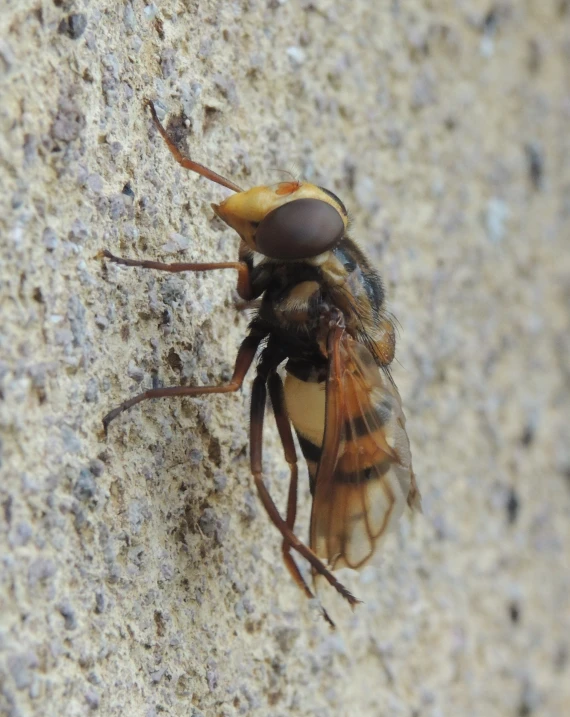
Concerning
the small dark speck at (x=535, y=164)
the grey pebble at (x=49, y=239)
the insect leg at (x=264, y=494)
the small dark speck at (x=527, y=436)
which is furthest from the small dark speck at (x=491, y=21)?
the grey pebble at (x=49, y=239)

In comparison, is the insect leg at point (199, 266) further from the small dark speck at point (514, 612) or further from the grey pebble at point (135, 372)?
the small dark speck at point (514, 612)

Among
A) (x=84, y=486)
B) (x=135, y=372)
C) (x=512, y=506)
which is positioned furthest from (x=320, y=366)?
(x=512, y=506)

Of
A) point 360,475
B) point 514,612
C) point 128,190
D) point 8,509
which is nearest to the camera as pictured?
point 8,509

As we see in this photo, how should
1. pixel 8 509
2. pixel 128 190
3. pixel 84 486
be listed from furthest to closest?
pixel 128 190 < pixel 84 486 < pixel 8 509

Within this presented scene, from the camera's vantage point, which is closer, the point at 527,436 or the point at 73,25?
the point at 73,25

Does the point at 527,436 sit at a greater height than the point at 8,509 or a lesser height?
lesser

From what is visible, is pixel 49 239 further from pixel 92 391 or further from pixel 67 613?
pixel 67 613

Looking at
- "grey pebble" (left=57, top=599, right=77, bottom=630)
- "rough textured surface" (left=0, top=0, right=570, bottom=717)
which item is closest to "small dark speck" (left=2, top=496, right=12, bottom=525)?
"rough textured surface" (left=0, top=0, right=570, bottom=717)
